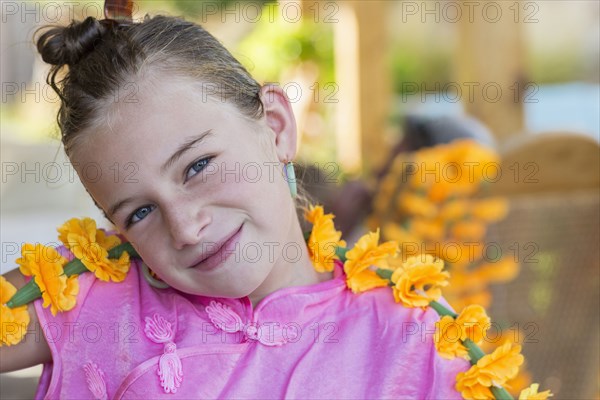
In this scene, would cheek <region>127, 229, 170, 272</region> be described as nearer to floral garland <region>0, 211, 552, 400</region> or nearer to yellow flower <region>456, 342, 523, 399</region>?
floral garland <region>0, 211, 552, 400</region>

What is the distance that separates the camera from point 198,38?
3.51 ft

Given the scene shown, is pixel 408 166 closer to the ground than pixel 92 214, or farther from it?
farther from it

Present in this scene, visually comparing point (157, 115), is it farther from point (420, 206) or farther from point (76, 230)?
point (420, 206)

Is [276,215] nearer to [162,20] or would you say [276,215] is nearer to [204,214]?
[204,214]

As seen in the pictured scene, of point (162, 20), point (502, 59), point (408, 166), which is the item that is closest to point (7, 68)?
point (502, 59)

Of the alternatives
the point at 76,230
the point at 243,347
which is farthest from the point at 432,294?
the point at 76,230

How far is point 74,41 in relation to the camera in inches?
40.8

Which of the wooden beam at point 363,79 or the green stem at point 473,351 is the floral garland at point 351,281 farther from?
the wooden beam at point 363,79

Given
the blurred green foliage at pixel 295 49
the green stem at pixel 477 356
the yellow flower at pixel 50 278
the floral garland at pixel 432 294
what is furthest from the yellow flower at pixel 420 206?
the blurred green foliage at pixel 295 49

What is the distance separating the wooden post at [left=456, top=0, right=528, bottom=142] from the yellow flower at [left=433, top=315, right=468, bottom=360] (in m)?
2.33

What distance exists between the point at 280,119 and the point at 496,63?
2.32 m

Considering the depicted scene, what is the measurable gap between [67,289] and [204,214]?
236 millimetres

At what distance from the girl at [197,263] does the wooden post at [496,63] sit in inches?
90.4

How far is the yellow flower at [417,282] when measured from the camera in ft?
3.44
